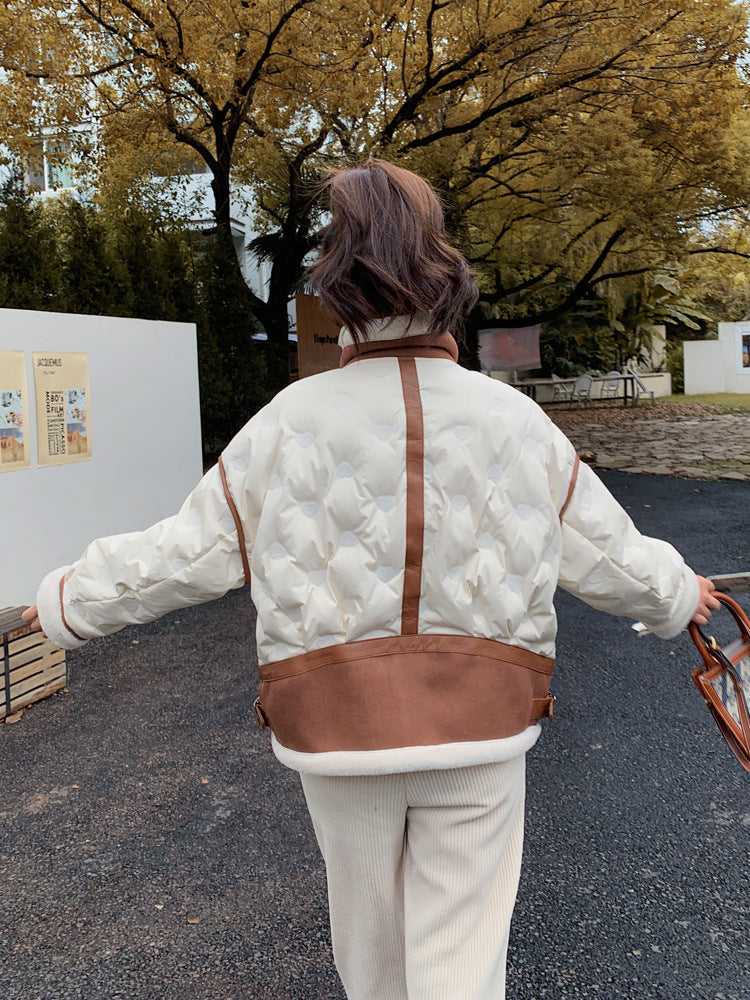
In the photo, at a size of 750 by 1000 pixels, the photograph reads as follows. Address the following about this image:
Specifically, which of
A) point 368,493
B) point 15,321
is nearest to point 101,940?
point 368,493

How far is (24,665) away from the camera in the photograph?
4.16 meters

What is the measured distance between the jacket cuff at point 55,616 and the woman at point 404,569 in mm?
235

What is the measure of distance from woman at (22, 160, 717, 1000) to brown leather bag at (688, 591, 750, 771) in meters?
0.51

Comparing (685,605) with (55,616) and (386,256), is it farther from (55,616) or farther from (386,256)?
(55,616)

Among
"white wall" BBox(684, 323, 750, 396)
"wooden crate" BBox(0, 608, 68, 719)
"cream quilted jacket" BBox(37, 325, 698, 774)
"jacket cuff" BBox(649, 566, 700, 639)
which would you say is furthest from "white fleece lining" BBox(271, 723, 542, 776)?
"white wall" BBox(684, 323, 750, 396)

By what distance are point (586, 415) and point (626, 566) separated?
1871 cm

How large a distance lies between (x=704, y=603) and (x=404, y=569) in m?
0.70

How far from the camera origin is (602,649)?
4914 mm

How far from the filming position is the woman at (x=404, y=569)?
55.6 inches

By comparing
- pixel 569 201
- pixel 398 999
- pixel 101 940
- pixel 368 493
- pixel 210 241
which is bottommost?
pixel 101 940

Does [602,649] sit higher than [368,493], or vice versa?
[368,493]

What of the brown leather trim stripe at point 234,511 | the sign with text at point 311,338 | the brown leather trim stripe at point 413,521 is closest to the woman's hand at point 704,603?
the brown leather trim stripe at point 413,521

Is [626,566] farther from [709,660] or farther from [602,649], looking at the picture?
[602,649]

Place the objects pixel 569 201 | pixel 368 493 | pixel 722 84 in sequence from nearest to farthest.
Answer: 1. pixel 368 493
2. pixel 722 84
3. pixel 569 201
